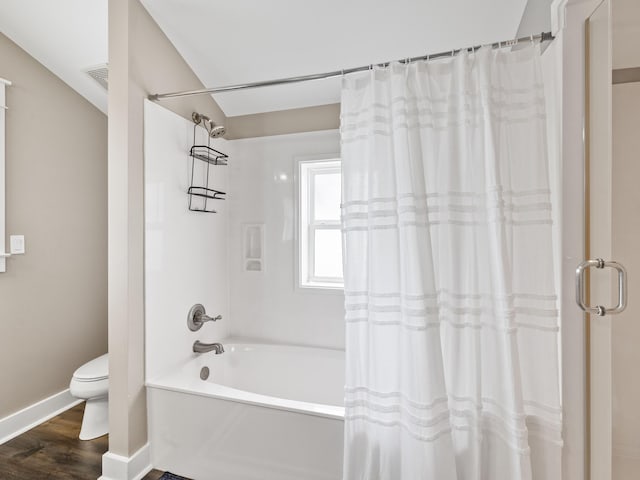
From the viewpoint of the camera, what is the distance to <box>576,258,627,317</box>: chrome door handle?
1.17 m

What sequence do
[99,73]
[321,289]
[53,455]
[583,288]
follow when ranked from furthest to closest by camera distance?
[321,289], [99,73], [53,455], [583,288]

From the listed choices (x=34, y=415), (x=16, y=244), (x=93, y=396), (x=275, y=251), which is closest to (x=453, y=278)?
(x=275, y=251)

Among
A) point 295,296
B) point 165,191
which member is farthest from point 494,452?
point 165,191

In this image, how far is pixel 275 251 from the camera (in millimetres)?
2660

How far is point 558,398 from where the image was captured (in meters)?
1.30

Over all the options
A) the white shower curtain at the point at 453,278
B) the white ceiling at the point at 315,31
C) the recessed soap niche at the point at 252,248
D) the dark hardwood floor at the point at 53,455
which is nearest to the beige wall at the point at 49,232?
the dark hardwood floor at the point at 53,455

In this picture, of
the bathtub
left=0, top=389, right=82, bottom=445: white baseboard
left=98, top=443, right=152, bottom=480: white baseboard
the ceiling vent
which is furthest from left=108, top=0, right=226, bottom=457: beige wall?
left=0, top=389, right=82, bottom=445: white baseboard

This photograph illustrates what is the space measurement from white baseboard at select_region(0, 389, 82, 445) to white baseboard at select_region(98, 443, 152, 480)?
0.85 metres

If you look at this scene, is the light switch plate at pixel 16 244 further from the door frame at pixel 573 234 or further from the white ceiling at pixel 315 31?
the door frame at pixel 573 234

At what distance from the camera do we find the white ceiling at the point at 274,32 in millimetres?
1854

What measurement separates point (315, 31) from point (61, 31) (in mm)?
1564

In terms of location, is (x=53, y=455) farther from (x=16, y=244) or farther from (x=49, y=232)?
(x=49, y=232)

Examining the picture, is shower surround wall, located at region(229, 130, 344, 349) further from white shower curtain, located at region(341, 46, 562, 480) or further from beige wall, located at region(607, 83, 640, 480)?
beige wall, located at region(607, 83, 640, 480)

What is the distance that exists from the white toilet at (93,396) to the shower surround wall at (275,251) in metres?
0.91
